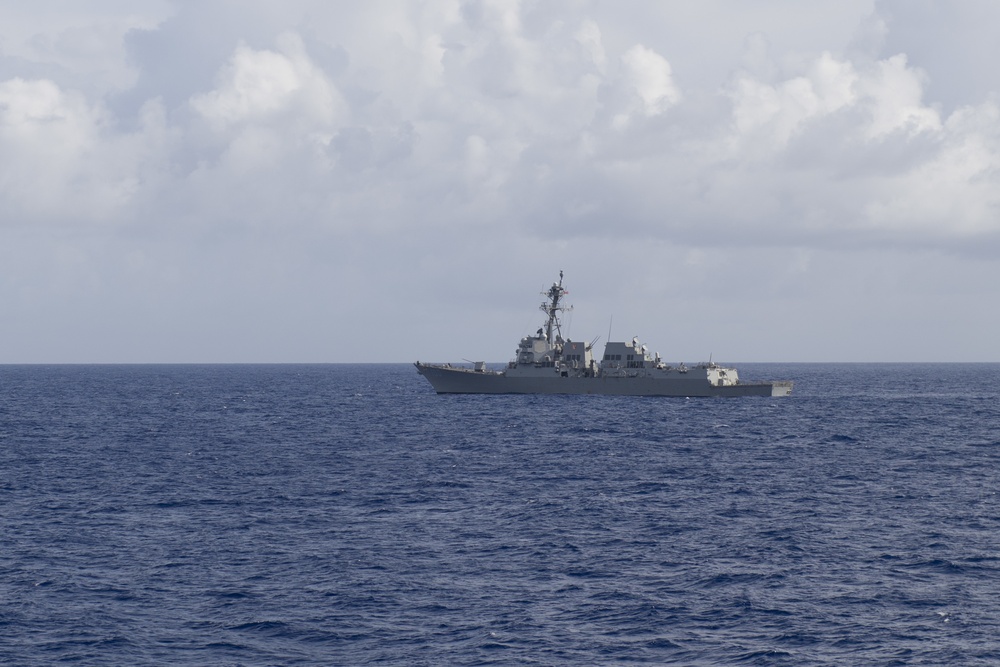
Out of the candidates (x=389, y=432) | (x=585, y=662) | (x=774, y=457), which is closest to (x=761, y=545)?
(x=585, y=662)

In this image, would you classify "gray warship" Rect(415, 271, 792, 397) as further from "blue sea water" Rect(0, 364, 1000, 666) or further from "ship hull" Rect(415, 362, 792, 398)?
"blue sea water" Rect(0, 364, 1000, 666)

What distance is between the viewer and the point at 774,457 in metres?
65.7

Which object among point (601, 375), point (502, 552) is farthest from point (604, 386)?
point (502, 552)

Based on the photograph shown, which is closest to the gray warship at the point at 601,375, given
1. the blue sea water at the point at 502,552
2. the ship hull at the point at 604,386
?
the ship hull at the point at 604,386

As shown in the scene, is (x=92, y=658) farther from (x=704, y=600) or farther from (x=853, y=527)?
(x=853, y=527)

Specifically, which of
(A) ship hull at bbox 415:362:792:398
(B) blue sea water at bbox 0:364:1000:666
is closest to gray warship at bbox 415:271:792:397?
(A) ship hull at bbox 415:362:792:398

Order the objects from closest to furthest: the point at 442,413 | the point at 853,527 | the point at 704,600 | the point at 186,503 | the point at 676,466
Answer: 1. the point at 704,600
2. the point at 853,527
3. the point at 186,503
4. the point at 676,466
5. the point at 442,413

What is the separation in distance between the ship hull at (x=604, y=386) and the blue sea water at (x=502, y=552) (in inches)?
1594

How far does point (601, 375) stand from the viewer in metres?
119

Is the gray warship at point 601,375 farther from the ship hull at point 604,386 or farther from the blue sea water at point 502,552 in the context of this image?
the blue sea water at point 502,552

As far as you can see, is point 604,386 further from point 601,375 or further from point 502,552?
point 502,552

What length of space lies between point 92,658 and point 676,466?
40.8 meters

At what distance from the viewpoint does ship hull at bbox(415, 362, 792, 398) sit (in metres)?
117

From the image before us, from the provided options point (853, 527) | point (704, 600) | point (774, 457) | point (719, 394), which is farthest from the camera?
point (719, 394)
